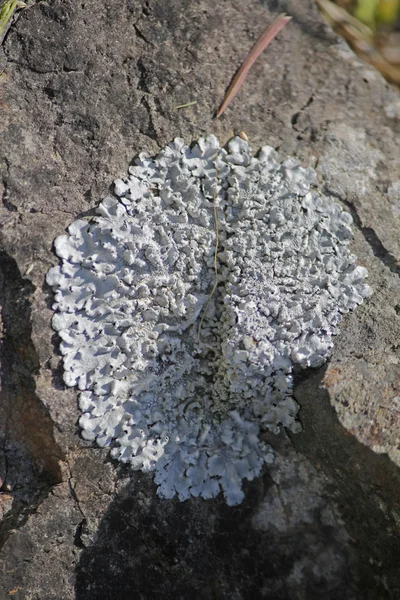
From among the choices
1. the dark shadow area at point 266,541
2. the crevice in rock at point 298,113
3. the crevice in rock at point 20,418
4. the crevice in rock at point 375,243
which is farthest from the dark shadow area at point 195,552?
the crevice in rock at point 298,113

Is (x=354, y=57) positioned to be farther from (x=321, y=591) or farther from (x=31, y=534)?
(x=31, y=534)

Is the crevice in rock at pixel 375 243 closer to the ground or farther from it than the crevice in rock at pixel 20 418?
farther from it

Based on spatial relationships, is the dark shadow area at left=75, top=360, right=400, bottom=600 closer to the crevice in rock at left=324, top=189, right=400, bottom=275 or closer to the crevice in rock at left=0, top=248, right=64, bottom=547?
the crevice in rock at left=0, top=248, right=64, bottom=547

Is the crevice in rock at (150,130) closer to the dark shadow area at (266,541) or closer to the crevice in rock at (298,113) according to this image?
the crevice in rock at (298,113)

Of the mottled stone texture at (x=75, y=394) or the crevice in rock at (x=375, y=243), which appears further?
the crevice in rock at (x=375, y=243)

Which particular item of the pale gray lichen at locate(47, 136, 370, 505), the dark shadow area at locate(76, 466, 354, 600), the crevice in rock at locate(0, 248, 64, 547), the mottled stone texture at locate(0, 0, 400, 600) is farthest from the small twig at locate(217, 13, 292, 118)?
the dark shadow area at locate(76, 466, 354, 600)

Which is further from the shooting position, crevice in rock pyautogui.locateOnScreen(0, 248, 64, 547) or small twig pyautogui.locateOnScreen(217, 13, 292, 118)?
small twig pyautogui.locateOnScreen(217, 13, 292, 118)

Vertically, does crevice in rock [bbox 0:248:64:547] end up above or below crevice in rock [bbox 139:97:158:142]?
below
